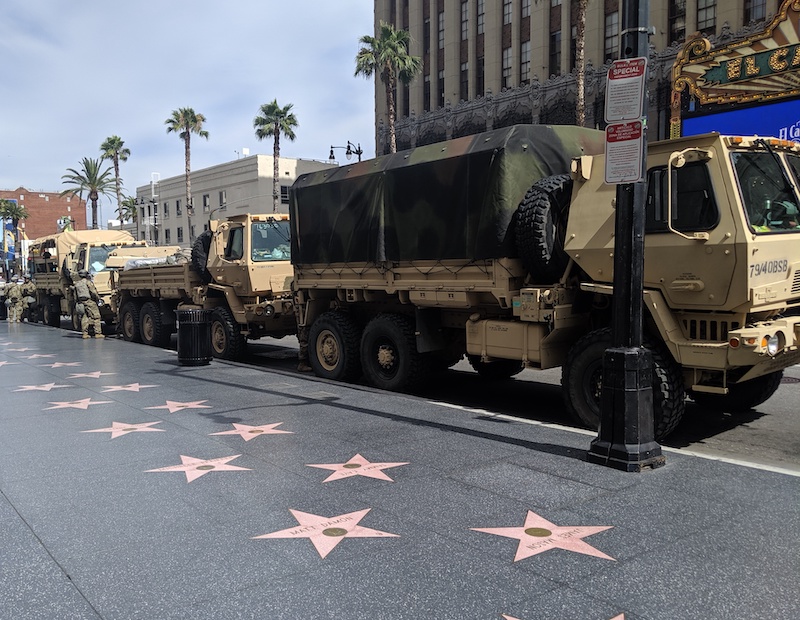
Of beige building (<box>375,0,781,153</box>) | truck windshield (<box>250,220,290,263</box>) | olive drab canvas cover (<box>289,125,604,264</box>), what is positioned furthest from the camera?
beige building (<box>375,0,781,153</box>)

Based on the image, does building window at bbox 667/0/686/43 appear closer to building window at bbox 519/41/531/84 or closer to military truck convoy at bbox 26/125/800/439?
building window at bbox 519/41/531/84

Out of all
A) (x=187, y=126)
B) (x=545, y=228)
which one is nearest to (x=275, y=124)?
(x=187, y=126)

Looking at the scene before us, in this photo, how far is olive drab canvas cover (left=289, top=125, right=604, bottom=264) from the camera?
8188 millimetres

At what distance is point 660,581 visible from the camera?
12.5 ft

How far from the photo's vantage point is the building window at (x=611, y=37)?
3321 cm

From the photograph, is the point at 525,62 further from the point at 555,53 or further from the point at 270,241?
the point at 270,241

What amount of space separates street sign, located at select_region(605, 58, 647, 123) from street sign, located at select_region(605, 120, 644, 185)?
77 mm

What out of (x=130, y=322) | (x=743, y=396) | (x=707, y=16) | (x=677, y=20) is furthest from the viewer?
(x=677, y=20)

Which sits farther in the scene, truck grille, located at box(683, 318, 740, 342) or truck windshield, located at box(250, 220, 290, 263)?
truck windshield, located at box(250, 220, 290, 263)

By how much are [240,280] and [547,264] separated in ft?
23.4

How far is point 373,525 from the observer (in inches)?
184

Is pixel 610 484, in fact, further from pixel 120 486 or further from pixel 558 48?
pixel 558 48

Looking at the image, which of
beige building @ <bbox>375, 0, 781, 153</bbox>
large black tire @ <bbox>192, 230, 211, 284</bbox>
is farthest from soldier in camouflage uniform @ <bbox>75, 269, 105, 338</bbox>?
beige building @ <bbox>375, 0, 781, 153</bbox>

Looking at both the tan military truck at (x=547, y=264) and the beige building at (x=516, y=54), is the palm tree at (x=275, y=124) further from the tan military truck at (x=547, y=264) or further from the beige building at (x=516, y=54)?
the tan military truck at (x=547, y=264)
